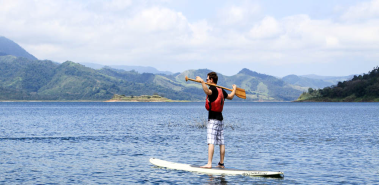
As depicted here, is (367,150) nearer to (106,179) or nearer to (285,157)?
(285,157)

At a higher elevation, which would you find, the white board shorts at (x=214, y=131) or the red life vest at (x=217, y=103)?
the red life vest at (x=217, y=103)

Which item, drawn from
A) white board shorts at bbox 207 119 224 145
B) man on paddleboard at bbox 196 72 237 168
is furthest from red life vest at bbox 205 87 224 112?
white board shorts at bbox 207 119 224 145

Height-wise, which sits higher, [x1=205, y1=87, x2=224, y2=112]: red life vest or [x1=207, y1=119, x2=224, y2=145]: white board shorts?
[x1=205, y1=87, x2=224, y2=112]: red life vest

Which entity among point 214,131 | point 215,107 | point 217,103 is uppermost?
point 217,103

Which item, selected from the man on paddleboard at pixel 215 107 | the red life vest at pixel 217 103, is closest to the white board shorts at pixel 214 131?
the man on paddleboard at pixel 215 107

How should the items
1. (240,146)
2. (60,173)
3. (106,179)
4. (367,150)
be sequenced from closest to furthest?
(106,179) < (60,173) < (367,150) < (240,146)

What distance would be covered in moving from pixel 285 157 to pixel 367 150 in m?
8.54

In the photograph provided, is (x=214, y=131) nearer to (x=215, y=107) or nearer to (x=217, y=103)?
(x=215, y=107)

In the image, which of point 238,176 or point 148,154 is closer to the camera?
point 238,176

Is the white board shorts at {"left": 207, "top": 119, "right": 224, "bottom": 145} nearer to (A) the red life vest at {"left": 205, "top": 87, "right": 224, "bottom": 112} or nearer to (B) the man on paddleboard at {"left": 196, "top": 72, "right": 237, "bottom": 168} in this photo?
(B) the man on paddleboard at {"left": 196, "top": 72, "right": 237, "bottom": 168}

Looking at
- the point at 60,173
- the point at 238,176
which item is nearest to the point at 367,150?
the point at 238,176

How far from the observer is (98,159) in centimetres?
2820

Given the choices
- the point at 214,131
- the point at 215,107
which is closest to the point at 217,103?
the point at 215,107

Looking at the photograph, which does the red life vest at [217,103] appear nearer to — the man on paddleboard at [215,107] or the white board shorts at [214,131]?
the man on paddleboard at [215,107]
